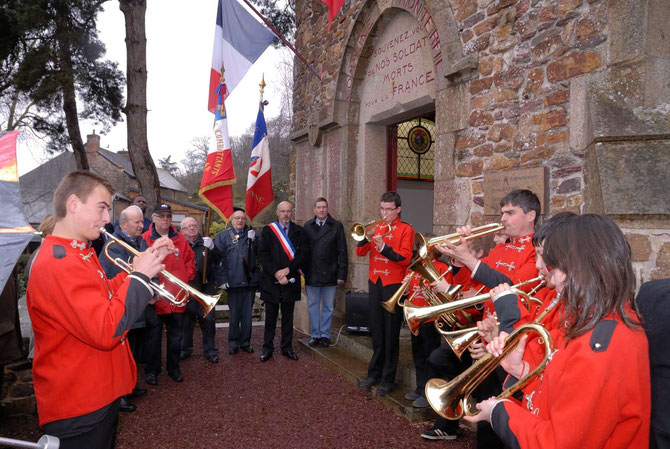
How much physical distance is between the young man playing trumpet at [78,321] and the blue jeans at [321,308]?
13.6 feet

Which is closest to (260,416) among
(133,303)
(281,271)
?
(281,271)

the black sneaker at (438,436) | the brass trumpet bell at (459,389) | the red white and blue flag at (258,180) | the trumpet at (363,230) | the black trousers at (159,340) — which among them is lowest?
the black sneaker at (438,436)

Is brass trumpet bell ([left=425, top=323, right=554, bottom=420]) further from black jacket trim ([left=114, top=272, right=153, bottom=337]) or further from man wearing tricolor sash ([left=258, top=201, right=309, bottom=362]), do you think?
man wearing tricolor sash ([left=258, top=201, right=309, bottom=362])

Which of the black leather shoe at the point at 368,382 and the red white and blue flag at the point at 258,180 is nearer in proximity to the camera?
the black leather shoe at the point at 368,382

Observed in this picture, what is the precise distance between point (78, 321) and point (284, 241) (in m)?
4.21

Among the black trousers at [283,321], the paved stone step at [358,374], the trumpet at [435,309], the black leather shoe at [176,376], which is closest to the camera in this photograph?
the trumpet at [435,309]

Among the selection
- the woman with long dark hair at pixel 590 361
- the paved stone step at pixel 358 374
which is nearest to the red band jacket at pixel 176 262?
the paved stone step at pixel 358 374

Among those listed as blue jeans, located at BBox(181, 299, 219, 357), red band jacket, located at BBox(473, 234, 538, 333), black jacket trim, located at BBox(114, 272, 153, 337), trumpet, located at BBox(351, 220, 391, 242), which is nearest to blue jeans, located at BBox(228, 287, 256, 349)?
blue jeans, located at BBox(181, 299, 219, 357)

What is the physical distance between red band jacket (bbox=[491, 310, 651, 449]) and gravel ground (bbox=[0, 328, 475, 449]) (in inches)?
98.8

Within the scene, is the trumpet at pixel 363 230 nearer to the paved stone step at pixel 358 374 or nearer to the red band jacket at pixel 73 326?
the paved stone step at pixel 358 374

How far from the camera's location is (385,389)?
450 centimetres

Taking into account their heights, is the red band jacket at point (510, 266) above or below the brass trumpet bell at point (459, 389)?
above

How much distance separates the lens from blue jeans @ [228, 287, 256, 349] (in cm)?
629

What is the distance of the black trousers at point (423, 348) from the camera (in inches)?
165
